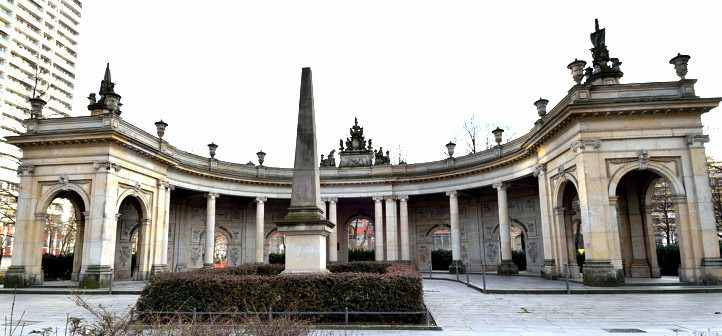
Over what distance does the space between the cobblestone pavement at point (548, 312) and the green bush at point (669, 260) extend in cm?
1175

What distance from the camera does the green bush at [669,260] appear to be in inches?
1074

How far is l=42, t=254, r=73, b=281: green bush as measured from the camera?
3131 centimetres

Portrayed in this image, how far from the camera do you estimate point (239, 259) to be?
128 ft

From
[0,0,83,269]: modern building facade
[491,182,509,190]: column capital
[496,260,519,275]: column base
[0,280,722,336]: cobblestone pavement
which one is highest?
[0,0,83,269]: modern building facade

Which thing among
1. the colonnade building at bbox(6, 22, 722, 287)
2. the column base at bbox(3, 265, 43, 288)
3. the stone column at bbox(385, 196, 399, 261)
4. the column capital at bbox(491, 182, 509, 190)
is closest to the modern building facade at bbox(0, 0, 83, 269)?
the colonnade building at bbox(6, 22, 722, 287)

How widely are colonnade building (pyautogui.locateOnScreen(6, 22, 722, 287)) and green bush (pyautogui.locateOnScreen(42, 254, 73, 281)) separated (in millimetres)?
4193

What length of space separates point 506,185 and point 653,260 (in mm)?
9611

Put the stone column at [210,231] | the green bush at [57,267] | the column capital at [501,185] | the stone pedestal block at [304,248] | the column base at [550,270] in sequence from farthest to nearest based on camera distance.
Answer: the stone column at [210,231]
the green bush at [57,267]
the column capital at [501,185]
the column base at [550,270]
the stone pedestal block at [304,248]

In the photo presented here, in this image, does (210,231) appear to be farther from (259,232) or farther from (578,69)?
(578,69)

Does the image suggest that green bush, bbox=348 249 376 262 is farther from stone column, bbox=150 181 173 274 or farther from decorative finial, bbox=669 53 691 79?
decorative finial, bbox=669 53 691 79

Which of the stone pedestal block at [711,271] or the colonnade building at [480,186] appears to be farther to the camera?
the colonnade building at [480,186]

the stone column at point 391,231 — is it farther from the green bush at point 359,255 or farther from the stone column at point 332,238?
the green bush at point 359,255

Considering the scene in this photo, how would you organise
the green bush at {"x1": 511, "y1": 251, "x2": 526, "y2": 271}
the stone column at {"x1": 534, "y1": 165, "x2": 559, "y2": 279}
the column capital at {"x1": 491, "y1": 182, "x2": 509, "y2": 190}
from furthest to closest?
the green bush at {"x1": 511, "y1": 251, "x2": 526, "y2": 271} → the column capital at {"x1": 491, "y1": 182, "x2": 509, "y2": 190} → the stone column at {"x1": 534, "y1": 165, "x2": 559, "y2": 279}

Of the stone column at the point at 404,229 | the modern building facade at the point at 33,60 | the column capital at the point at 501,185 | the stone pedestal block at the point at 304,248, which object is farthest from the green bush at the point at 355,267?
the modern building facade at the point at 33,60
